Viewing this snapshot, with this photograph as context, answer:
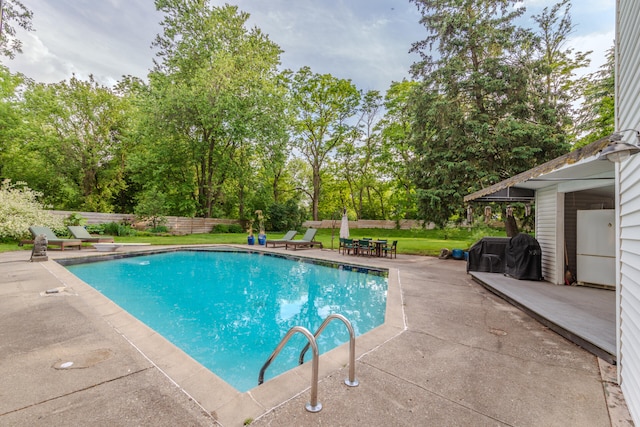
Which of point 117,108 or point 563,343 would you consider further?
point 117,108

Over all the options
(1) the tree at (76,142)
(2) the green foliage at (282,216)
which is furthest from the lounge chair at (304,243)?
(1) the tree at (76,142)

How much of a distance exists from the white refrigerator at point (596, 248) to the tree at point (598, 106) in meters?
8.42

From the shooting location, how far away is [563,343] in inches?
132

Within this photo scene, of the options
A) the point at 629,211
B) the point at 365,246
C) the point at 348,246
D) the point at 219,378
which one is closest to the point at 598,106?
the point at 365,246

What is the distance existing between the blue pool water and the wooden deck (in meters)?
2.33

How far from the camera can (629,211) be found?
89.4 inches

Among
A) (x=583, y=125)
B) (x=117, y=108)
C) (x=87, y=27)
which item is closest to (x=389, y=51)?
(x=583, y=125)

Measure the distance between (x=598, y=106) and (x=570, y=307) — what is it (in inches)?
508

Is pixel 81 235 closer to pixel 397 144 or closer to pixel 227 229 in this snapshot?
pixel 227 229

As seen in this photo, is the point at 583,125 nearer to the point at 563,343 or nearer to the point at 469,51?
the point at 469,51

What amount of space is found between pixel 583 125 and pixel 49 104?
30.2m

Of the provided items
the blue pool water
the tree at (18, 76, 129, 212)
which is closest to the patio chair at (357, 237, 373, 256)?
the blue pool water

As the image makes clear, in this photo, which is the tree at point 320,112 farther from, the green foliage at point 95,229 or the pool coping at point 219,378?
the pool coping at point 219,378

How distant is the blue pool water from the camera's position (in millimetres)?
3928
